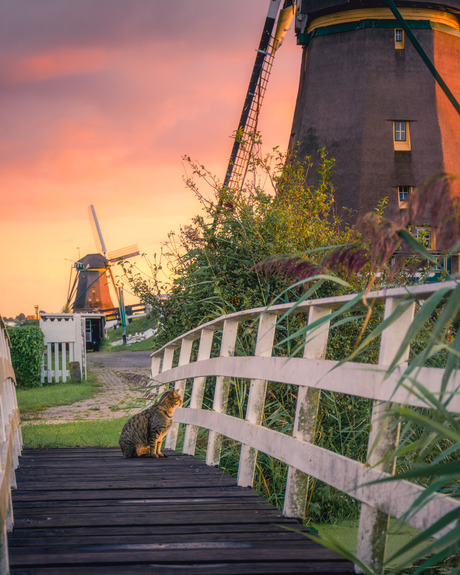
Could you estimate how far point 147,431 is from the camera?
6488 millimetres

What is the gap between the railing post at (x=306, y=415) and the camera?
3.34m

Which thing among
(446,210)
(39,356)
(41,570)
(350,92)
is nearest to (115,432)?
(41,570)

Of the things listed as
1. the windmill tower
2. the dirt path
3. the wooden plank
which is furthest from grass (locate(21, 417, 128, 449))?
the windmill tower

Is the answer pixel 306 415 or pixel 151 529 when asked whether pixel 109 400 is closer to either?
pixel 151 529

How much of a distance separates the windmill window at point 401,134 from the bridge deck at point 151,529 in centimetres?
2133

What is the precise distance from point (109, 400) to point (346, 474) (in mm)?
13805

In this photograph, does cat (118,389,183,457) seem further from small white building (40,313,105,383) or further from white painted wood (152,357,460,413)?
small white building (40,313,105,383)

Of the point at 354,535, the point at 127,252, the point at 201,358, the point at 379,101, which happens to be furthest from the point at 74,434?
the point at 127,252

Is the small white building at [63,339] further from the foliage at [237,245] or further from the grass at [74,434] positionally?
the foliage at [237,245]

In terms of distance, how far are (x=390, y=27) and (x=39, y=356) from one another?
52.3 feet

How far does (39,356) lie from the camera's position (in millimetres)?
20422

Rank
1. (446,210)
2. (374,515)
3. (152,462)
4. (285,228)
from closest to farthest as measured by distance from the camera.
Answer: (446,210)
(374,515)
(152,462)
(285,228)

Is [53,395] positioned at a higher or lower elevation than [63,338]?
lower

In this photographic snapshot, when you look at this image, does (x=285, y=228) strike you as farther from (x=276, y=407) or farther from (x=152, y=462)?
(x=152, y=462)
